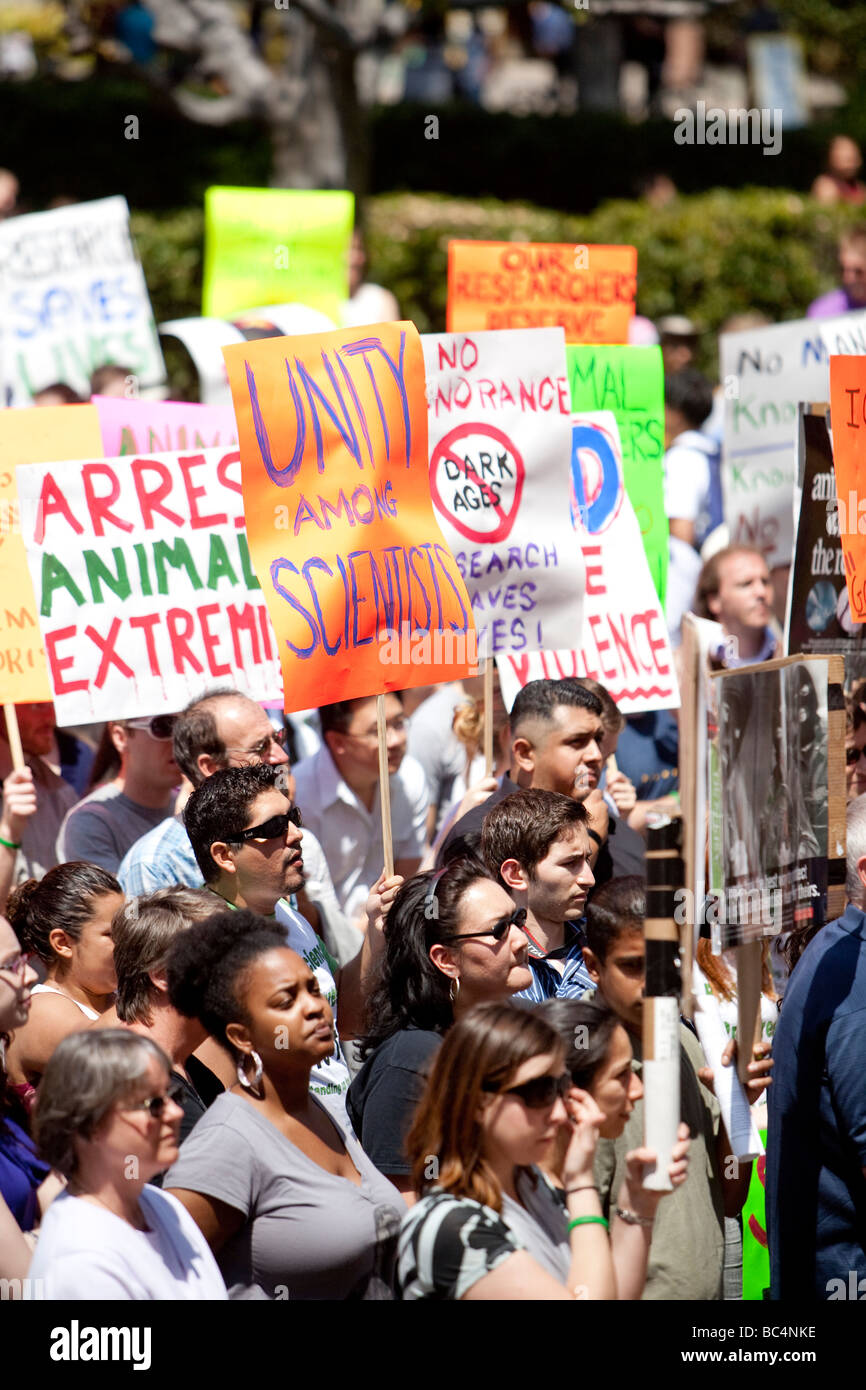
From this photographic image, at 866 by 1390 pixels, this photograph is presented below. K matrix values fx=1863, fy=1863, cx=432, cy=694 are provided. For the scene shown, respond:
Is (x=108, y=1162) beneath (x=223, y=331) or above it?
beneath

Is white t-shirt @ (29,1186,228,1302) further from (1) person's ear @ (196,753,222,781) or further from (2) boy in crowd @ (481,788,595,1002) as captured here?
(1) person's ear @ (196,753,222,781)

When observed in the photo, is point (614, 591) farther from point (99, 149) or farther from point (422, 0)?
point (99, 149)

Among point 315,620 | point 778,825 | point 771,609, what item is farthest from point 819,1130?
point 771,609

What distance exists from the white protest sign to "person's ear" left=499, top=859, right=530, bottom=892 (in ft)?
11.6

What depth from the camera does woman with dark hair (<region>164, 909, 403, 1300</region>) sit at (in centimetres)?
346

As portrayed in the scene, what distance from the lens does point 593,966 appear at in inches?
168

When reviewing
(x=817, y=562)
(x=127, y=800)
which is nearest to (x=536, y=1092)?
(x=127, y=800)

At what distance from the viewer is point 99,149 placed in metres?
18.9

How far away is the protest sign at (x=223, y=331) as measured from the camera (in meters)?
7.96

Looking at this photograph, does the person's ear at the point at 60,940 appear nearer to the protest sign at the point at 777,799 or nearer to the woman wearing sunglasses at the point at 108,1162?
the woman wearing sunglasses at the point at 108,1162

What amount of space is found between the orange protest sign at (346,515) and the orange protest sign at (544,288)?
341 centimetres

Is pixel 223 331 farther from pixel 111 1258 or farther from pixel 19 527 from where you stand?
pixel 111 1258

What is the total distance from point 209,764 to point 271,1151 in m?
1.76
